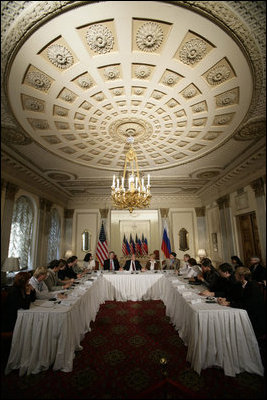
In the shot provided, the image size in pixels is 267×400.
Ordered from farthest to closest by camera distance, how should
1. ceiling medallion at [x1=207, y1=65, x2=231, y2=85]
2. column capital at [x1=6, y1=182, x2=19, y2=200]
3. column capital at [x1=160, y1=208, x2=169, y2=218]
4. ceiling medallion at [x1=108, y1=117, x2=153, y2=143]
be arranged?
column capital at [x1=160, y1=208, x2=169, y2=218]
column capital at [x1=6, y1=182, x2=19, y2=200]
ceiling medallion at [x1=108, y1=117, x2=153, y2=143]
ceiling medallion at [x1=207, y1=65, x2=231, y2=85]

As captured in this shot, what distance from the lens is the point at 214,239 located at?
10.1 m

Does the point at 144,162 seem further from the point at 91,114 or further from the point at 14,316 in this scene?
the point at 14,316

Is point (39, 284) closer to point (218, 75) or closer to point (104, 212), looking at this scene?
point (218, 75)

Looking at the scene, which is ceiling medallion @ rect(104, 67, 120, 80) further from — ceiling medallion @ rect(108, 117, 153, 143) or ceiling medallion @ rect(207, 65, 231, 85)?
ceiling medallion @ rect(207, 65, 231, 85)

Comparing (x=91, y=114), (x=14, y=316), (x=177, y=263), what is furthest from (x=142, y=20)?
(x=177, y=263)

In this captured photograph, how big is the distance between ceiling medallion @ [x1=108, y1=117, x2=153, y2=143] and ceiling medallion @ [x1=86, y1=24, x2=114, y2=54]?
1.73 m

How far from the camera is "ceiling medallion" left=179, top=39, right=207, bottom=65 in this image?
2668 millimetres

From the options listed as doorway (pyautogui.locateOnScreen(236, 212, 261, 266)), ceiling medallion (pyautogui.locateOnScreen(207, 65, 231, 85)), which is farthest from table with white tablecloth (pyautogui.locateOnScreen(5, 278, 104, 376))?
doorway (pyautogui.locateOnScreen(236, 212, 261, 266))

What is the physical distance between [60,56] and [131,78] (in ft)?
3.58

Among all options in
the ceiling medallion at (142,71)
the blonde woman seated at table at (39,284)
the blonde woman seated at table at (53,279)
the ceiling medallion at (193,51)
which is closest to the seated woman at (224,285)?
the blonde woman seated at table at (39,284)

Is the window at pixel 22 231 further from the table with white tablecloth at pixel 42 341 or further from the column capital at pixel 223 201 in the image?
the column capital at pixel 223 201

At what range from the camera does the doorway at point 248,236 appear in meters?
6.61

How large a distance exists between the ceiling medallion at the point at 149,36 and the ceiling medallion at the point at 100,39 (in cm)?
37

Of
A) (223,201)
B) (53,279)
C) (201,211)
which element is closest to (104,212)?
(201,211)
